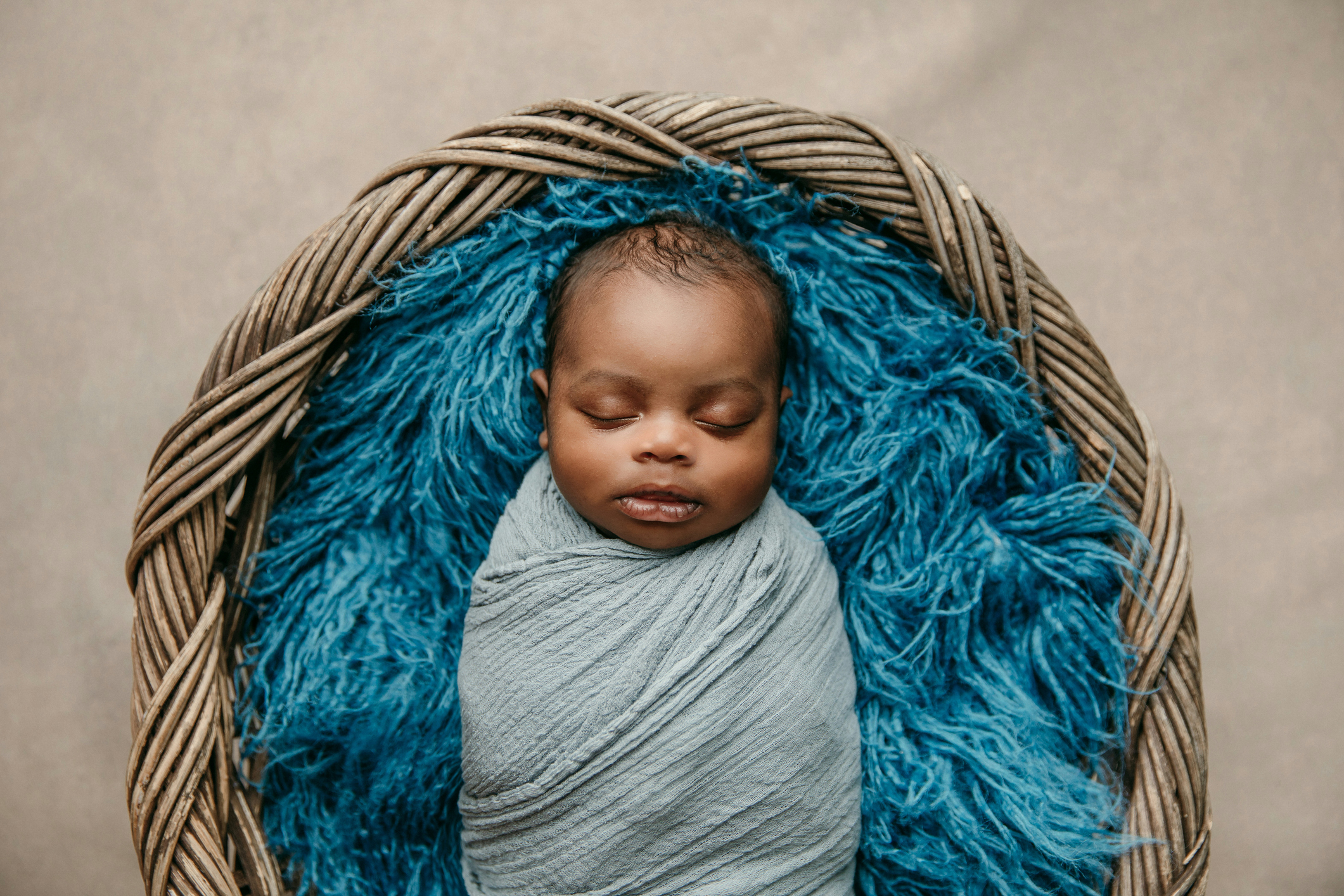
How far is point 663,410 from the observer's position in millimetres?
905

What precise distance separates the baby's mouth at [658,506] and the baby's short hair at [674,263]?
0.65 ft

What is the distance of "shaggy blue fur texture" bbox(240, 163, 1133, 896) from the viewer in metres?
1.00

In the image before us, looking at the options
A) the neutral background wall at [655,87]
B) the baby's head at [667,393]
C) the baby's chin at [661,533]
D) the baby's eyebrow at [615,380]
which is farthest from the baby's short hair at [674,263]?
the neutral background wall at [655,87]

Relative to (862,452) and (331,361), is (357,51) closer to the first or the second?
(331,361)

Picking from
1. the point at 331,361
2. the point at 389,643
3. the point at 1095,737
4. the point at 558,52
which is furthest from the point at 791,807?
the point at 558,52

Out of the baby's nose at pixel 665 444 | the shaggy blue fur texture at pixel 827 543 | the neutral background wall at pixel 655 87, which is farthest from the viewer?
the neutral background wall at pixel 655 87

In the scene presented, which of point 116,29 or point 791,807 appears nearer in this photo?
point 791,807

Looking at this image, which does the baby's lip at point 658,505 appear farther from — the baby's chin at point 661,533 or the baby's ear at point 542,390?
the baby's ear at point 542,390

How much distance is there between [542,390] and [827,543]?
0.42m

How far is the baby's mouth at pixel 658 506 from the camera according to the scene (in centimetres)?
91

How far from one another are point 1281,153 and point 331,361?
1.46m

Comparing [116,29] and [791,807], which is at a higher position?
[116,29]

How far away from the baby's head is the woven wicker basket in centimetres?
15

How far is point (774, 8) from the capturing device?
137 cm
